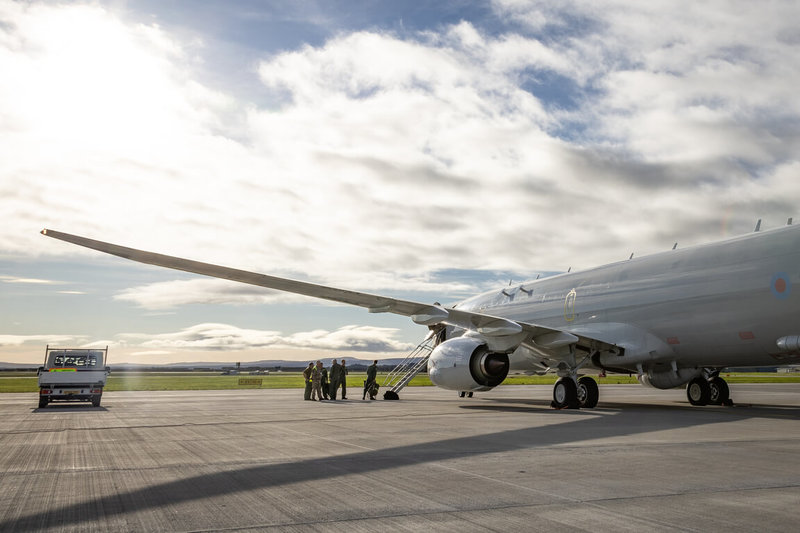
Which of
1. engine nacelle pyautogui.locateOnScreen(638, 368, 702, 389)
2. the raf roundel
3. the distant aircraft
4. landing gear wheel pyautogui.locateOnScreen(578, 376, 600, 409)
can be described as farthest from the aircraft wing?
the raf roundel

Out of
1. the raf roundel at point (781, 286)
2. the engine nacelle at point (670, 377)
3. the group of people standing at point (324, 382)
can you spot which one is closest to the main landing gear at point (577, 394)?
the engine nacelle at point (670, 377)

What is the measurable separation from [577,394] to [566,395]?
33 centimetres

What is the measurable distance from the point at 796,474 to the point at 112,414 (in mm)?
16100

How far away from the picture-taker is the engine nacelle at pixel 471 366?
1925cm

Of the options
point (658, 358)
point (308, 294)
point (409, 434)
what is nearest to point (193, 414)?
point (308, 294)

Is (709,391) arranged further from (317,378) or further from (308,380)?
(308,380)

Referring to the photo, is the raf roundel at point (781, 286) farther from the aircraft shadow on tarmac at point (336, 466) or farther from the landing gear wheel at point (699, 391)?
the landing gear wheel at point (699, 391)

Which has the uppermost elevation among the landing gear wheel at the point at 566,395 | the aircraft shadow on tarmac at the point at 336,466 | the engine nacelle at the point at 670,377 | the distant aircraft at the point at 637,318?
the distant aircraft at the point at 637,318

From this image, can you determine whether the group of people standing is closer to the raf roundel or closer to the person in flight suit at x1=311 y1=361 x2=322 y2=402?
the person in flight suit at x1=311 y1=361 x2=322 y2=402

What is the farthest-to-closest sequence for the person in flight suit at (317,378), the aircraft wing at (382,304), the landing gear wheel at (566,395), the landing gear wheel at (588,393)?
the person in flight suit at (317,378)
the landing gear wheel at (566,395)
the landing gear wheel at (588,393)
the aircraft wing at (382,304)

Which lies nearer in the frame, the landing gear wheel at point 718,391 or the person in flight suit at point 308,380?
the landing gear wheel at point 718,391

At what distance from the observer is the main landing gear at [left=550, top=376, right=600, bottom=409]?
18.6 metres

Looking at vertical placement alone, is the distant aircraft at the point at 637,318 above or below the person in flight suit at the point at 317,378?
above

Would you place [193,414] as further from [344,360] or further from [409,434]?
Answer: [344,360]
